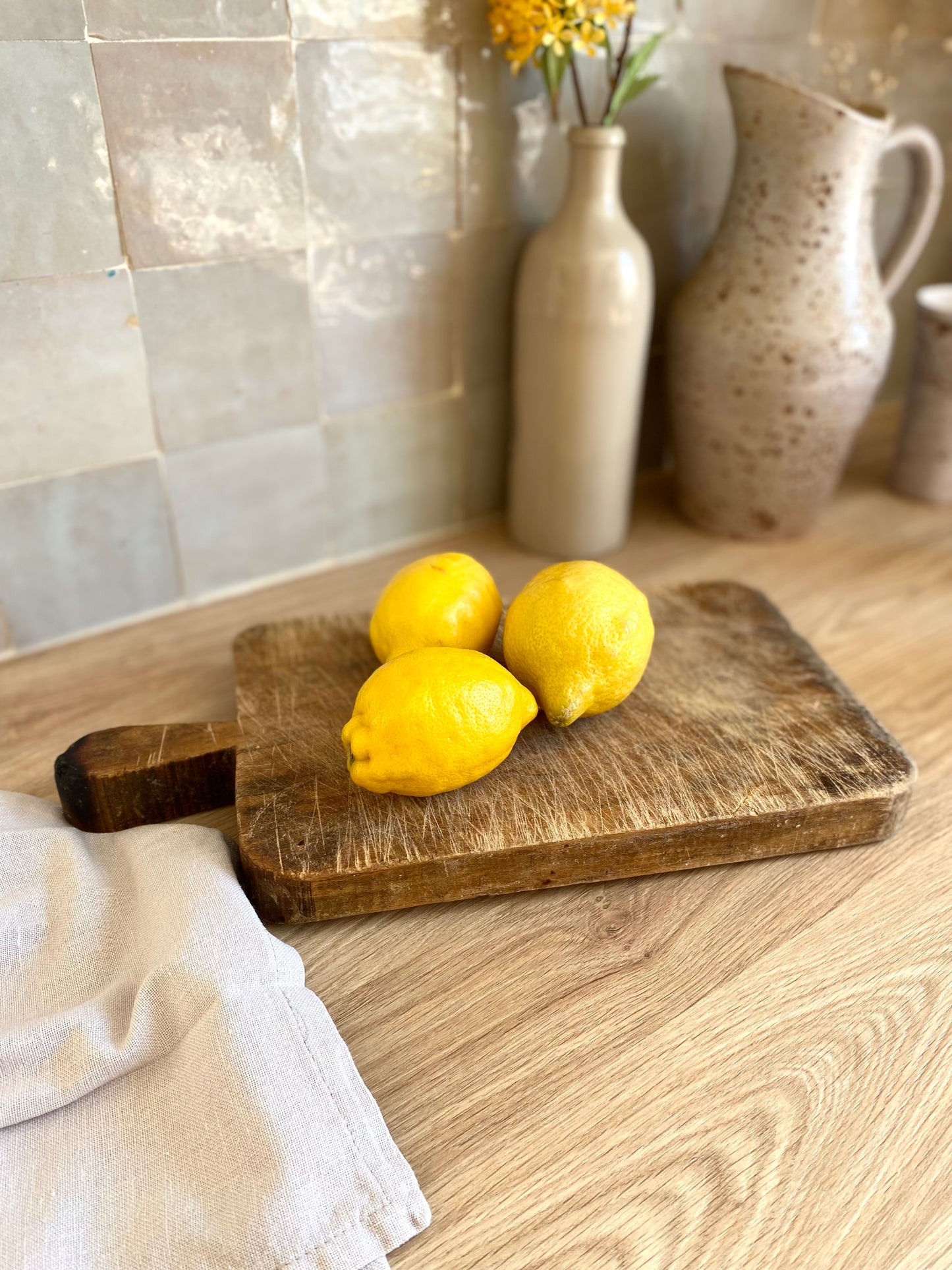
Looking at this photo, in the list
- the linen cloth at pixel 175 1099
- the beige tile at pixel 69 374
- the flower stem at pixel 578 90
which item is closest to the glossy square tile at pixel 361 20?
the flower stem at pixel 578 90

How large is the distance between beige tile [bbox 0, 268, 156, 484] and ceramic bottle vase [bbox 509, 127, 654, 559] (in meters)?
0.31

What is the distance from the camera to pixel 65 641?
72 cm

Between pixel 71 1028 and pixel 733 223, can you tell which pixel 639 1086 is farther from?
pixel 733 223

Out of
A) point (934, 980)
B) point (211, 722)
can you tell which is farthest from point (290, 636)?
point (934, 980)

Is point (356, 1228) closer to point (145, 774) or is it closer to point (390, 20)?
point (145, 774)

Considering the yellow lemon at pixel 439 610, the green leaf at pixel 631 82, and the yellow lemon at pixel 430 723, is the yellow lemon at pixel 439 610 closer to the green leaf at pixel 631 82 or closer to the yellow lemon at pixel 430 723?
the yellow lemon at pixel 430 723

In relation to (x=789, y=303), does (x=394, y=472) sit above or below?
below

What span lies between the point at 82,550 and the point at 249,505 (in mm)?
131

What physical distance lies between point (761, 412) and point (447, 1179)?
64cm

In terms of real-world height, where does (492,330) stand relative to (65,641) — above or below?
above

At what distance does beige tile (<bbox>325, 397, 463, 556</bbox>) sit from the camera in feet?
2.60

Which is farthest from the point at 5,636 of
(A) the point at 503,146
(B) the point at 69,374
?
(A) the point at 503,146

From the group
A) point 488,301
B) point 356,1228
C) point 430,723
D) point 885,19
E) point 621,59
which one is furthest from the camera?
point 885,19

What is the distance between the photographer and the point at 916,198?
2.75 feet
